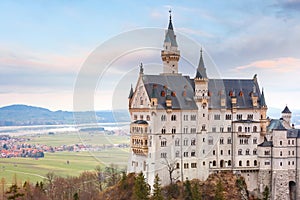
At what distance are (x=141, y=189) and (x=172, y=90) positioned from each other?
1726cm

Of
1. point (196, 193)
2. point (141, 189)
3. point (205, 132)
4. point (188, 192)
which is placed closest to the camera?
point (196, 193)

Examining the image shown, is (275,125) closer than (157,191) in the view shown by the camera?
No

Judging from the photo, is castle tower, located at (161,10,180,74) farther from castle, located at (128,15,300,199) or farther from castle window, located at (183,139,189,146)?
castle window, located at (183,139,189,146)

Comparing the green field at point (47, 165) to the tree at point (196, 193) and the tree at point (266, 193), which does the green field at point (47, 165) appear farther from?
the tree at point (266, 193)

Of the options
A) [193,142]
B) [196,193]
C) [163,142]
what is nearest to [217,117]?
[193,142]

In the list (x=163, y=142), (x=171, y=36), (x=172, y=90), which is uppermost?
(x=171, y=36)

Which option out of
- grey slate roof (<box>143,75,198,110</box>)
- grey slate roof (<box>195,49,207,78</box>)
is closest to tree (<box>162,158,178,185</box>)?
grey slate roof (<box>143,75,198,110</box>)

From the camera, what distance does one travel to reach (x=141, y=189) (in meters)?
79.6

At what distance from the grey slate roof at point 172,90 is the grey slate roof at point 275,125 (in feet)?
48.9

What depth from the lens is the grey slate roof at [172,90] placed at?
8381 centimetres

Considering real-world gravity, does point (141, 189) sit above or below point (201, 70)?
below

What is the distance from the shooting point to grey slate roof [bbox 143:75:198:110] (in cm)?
8381

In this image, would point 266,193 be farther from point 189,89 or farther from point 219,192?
point 189,89

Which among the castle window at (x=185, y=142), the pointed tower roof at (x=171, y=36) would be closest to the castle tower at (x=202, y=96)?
the castle window at (x=185, y=142)
